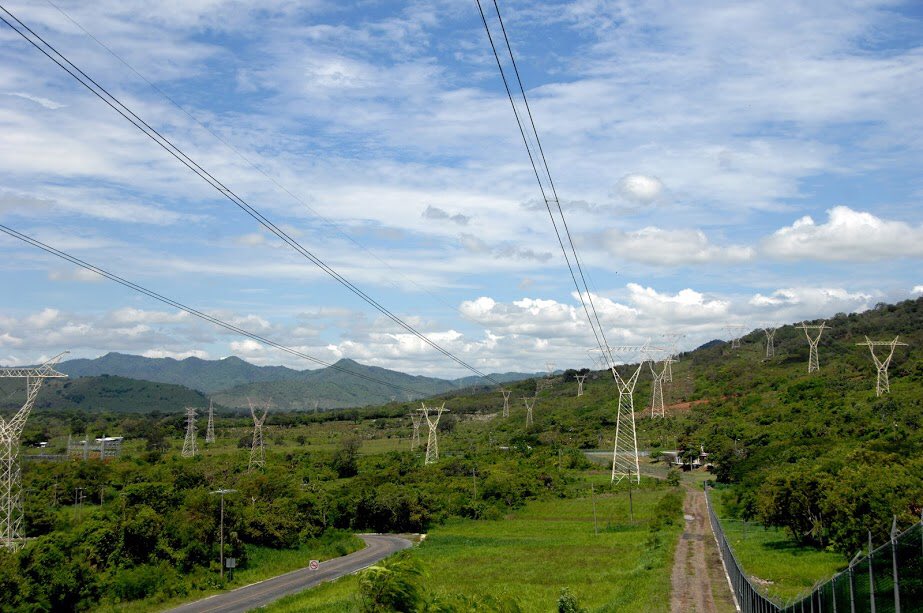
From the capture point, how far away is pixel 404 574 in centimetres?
2144

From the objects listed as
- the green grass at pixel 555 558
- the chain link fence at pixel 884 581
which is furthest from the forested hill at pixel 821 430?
the chain link fence at pixel 884 581

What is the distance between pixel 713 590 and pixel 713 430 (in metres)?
73.1

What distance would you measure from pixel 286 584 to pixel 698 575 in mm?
30938

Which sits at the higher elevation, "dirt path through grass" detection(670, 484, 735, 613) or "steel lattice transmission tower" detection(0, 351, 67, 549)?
"steel lattice transmission tower" detection(0, 351, 67, 549)

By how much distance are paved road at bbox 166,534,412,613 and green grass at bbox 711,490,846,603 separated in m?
28.4

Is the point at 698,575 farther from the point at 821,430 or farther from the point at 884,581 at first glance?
the point at 821,430

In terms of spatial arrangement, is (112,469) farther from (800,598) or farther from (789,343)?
(789,343)

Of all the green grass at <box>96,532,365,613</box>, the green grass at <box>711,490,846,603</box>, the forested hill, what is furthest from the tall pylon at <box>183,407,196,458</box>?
the green grass at <box>711,490,846,603</box>

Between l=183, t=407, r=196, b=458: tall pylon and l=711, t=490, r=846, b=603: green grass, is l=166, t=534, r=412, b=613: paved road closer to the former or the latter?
l=711, t=490, r=846, b=603: green grass

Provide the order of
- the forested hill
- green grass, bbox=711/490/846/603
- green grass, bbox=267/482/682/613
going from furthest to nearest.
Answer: the forested hill → green grass, bbox=267/482/682/613 → green grass, bbox=711/490/846/603

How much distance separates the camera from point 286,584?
6044 centimetres

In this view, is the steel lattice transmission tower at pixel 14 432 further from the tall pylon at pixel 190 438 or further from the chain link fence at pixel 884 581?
the tall pylon at pixel 190 438

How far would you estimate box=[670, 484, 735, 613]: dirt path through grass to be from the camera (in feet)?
119

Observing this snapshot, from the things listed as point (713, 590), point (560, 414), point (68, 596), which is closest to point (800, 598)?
point (713, 590)
